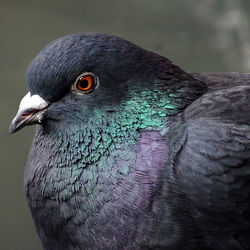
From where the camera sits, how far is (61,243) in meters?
3.37

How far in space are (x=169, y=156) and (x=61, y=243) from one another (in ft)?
2.94

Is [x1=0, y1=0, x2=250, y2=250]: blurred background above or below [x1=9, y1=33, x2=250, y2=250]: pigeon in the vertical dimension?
above

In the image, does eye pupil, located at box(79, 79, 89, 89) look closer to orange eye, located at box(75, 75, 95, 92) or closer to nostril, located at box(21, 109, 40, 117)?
orange eye, located at box(75, 75, 95, 92)

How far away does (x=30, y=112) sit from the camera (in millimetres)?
3135

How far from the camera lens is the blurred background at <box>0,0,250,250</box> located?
638cm

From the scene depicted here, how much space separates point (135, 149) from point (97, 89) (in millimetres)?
407

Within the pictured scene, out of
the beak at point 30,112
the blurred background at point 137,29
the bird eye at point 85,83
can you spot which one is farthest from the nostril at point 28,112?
the blurred background at point 137,29

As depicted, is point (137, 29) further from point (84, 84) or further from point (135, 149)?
point (135, 149)

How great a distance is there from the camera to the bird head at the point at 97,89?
312 cm

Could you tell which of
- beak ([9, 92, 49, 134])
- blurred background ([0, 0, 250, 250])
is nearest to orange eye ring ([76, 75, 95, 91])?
beak ([9, 92, 49, 134])

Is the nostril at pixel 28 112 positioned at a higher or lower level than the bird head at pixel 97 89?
lower

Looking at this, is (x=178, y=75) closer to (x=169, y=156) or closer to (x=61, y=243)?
(x=169, y=156)

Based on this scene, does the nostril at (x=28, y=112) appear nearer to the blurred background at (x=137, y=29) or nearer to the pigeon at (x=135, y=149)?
the pigeon at (x=135, y=149)

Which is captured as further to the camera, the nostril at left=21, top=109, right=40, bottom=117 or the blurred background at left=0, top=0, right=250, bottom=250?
the blurred background at left=0, top=0, right=250, bottom=250
